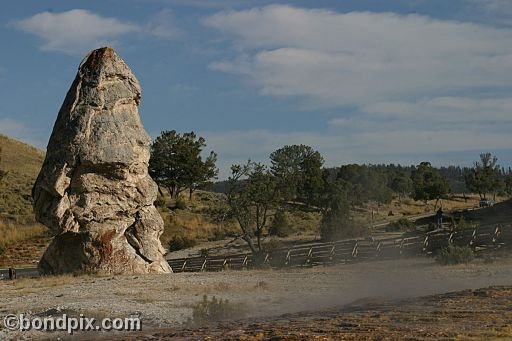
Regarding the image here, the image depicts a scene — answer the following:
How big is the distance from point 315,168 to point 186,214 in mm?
30402

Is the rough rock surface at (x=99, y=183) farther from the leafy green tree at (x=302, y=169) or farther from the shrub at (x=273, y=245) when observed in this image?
the leafy green tree at (x=302, y=169)

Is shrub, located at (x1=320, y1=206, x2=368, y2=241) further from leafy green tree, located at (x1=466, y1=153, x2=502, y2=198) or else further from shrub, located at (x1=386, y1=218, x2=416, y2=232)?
leafy green tree, located at (x1=466, y1=153, x2=502, y2=198)

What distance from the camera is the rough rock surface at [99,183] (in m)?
25.7

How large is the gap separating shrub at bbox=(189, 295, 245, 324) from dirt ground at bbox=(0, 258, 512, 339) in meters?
0.25

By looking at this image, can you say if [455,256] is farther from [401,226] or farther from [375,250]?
[401,226]

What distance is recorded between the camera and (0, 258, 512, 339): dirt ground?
53.9 ft

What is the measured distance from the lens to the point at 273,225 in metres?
55.0

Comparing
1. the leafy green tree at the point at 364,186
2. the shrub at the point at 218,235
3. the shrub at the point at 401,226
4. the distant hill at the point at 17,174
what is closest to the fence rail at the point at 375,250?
the shrub at the point at 218,235

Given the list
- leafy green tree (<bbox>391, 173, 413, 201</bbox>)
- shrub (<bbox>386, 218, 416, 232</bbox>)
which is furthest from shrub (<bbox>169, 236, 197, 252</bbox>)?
leafy green tree (<bbox>391, 173, 413, 201</bbox>)

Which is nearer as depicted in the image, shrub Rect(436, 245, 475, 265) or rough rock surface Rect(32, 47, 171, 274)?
rough rock surface Rect(32, 47, 171, 274)

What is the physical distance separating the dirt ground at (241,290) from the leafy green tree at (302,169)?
142 ft

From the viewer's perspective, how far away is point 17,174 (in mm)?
78688

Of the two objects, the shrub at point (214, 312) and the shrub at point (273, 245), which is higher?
the shrub at point (214, 312)

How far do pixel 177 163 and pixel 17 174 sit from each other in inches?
771
